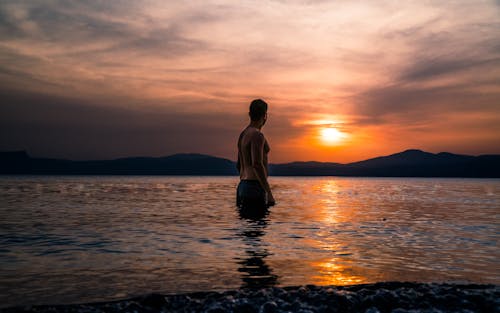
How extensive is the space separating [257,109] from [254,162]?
1160 millimetres

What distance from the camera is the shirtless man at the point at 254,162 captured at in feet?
28.8

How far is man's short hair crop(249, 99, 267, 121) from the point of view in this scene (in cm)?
905

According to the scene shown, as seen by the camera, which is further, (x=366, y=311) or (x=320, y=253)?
(x=320, y=253)

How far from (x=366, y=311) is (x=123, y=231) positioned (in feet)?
30.6

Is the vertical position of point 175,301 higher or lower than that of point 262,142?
lower

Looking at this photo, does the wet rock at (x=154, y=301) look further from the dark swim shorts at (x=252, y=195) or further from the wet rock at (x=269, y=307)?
the dark swim shorts at (x=252, y=195)

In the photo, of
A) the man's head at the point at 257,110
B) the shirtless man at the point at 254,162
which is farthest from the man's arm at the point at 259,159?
the man's head at the point at 257,110

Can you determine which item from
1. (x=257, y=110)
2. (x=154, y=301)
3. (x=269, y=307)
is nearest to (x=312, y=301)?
(x=269, y=307)

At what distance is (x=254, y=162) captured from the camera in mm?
8797

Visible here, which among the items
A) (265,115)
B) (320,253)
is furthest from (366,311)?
(265,115)

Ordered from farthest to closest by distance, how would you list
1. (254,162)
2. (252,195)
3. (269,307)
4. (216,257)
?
(252,195) < (254,162) < (216,257) < (269,307)

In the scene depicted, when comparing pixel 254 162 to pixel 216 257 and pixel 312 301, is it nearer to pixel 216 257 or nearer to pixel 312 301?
pixel 216 257

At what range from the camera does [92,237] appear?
11141 mm

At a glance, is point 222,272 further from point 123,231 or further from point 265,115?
Answer: point 123,231
